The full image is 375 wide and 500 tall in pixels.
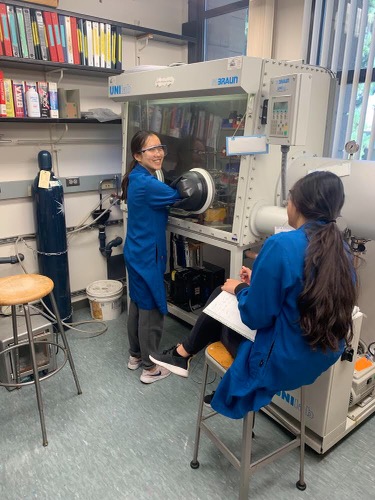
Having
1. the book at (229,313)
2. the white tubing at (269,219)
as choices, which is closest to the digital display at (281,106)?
the white tubing at (269,219)

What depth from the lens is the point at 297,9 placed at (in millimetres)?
2578

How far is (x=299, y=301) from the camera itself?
1.20 meters

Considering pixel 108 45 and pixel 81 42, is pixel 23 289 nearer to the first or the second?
pixel 81 42

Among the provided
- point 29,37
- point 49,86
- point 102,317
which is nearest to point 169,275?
point 102,317

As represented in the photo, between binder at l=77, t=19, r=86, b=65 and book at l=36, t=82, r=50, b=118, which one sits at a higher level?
binder at l=77, t=19, r=86, b=65

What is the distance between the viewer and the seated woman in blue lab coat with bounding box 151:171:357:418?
1179mm

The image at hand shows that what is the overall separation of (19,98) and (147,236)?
A: 1.18 meters

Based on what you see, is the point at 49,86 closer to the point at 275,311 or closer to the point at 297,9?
the point at 297,9

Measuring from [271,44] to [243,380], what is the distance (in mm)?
2323

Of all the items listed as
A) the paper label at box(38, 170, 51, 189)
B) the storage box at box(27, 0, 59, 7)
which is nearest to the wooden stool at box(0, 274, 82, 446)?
the paper label at box(38, 170, 51, 189)

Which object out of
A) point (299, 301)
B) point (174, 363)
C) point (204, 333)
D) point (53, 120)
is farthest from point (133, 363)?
point (53, 120)

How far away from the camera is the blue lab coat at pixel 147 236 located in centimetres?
207

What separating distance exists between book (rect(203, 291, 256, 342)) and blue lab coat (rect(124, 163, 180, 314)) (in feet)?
2.08

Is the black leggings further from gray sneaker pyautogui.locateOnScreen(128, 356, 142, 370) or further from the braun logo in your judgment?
the braun logo
